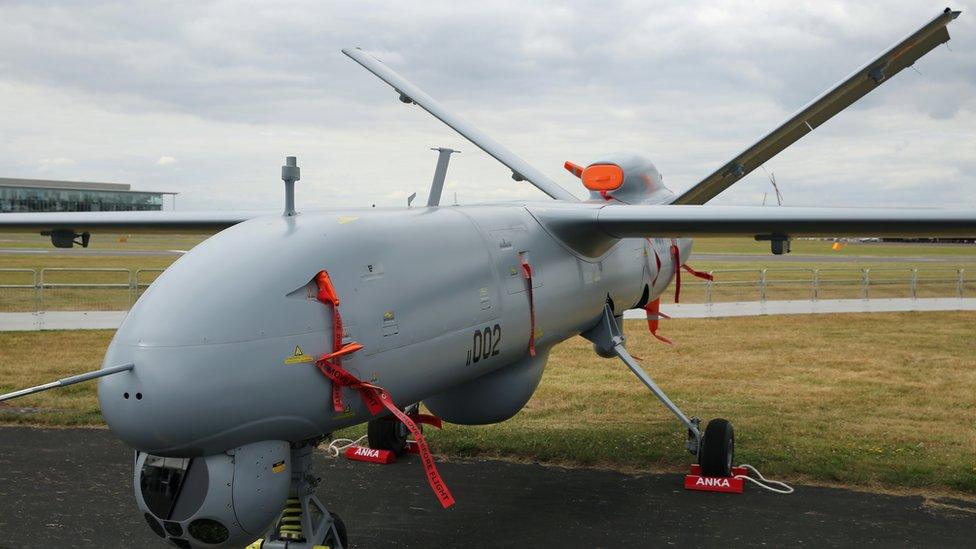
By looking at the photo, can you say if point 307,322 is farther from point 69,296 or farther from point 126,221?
point 69,296

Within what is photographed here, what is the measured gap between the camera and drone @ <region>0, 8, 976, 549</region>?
15.0 feet

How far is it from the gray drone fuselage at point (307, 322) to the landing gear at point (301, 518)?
1.13 feet

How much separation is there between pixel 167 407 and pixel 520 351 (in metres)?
3.50

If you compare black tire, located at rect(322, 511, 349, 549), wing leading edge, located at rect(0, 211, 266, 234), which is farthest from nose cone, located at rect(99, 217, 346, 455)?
wing leading edge, located at rect(0, 211, 266, 234)

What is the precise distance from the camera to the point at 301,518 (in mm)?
5656

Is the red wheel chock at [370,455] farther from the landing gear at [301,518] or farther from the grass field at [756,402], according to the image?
the landing gear at [301,518]

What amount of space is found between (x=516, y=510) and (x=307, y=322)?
4.02m

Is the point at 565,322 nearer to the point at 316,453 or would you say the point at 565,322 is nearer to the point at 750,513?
the point at 750,513

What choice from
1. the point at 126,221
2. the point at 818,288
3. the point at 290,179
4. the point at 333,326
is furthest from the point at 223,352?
the point at 818,288

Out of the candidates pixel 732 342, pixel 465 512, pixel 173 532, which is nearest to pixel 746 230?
pixel 465 512

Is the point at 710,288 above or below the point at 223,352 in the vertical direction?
below

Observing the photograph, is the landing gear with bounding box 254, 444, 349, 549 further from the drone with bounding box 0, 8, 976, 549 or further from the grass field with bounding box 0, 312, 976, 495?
the grass field with bounding box 0, 312, 976, 495

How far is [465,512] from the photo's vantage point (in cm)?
→ 817

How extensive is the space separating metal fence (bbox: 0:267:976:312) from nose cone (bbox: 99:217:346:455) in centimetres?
1834
